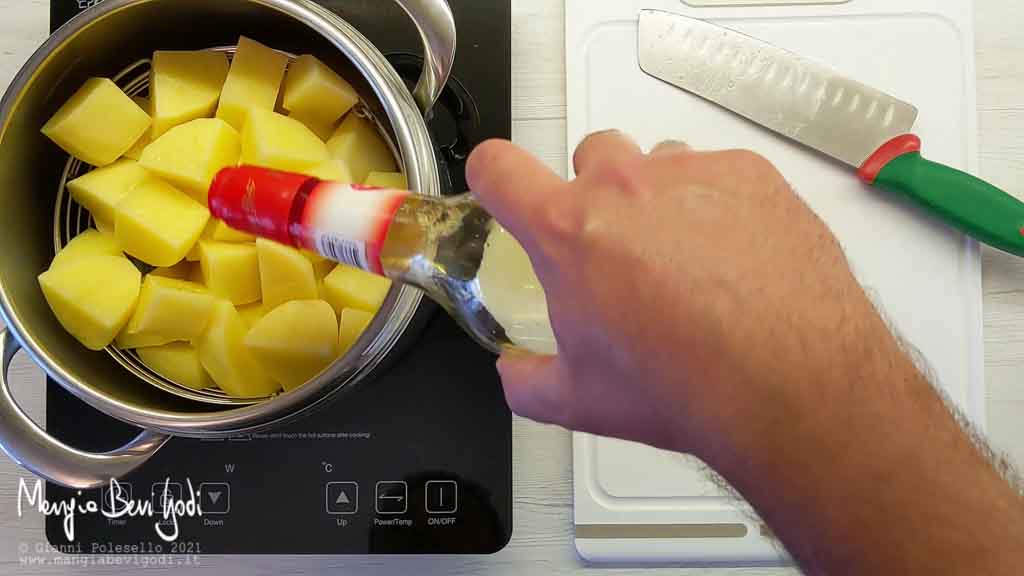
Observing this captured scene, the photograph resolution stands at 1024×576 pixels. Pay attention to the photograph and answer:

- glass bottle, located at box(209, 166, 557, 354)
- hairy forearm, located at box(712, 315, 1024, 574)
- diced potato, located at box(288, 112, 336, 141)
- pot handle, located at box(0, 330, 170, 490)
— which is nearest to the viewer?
hairy forearm, located at box(712, 315, 1024, 574)

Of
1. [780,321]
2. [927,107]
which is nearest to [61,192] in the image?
[780,321]

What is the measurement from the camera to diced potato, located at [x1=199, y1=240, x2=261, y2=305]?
640 millimetres

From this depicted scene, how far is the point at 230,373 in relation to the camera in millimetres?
628

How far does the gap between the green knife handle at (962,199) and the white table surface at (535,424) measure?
0.17ft

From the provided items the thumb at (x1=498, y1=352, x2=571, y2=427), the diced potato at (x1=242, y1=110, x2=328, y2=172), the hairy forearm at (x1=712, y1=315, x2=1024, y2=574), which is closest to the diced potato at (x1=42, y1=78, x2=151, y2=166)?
the diced potato at (x1=242, y1=110, x2=328, y2=172)

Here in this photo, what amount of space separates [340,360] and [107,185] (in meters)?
0.29

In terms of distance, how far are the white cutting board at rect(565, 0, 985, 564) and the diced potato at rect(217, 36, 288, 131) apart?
0.89 feet

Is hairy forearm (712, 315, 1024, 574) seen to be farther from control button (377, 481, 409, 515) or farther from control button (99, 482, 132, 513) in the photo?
control button (99, 482, 132, 513)

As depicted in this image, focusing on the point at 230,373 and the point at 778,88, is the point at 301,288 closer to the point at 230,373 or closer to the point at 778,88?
the point at 230,373

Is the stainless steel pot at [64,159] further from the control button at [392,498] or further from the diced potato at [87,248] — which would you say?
the control button at [392,498]

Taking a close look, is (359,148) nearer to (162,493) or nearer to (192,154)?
(192,154)

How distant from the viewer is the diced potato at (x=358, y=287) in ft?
2.06

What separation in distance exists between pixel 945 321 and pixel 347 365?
0.53 m

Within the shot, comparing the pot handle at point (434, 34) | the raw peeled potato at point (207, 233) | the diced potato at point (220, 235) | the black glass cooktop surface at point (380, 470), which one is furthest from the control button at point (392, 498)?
the pot handle at point (434, 34)
